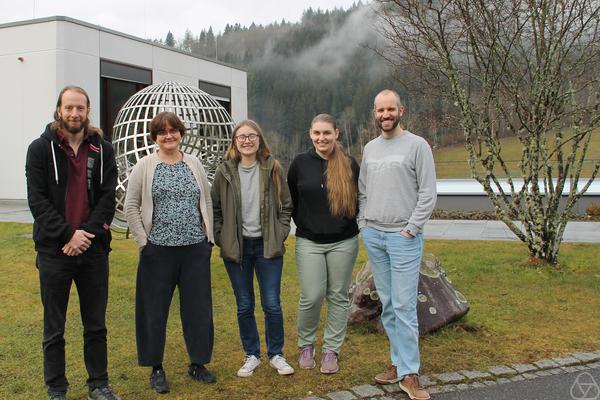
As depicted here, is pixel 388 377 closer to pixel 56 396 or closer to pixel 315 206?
pixel 315 206

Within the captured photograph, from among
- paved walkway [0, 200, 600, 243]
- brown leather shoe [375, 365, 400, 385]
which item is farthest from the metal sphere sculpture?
paved walkway [0, 200, 600, 243]

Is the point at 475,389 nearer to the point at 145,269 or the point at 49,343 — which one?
the point at 145,269

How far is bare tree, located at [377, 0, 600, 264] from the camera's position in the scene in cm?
723

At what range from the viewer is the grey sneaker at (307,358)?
4.38 m

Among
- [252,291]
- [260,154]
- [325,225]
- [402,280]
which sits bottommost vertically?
[252,291]

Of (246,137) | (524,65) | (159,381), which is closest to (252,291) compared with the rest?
(159,381)

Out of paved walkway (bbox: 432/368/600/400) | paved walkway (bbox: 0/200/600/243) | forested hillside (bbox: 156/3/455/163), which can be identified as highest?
forested hillside (bbox: 156/3/455/163)

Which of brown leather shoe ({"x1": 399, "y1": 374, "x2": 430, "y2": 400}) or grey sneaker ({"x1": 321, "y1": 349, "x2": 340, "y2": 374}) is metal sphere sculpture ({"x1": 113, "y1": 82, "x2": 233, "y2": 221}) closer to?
grey sneaker ({"x1": 321, "y1": 349, "x2": 340, "y2": 374})

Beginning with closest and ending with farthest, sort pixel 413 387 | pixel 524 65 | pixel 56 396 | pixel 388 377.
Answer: pixel 56 396 < pixel 413 387 < pixel 388 377 < pixel 524 65

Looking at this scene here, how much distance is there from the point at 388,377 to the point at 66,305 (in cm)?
230

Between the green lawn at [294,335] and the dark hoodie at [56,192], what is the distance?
119 cm

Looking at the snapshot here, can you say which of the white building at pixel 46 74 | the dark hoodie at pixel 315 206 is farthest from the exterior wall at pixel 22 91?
the dark hoodie at pixel 315 206

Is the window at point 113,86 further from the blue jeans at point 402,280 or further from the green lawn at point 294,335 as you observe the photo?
the blue jeans at point 402,280

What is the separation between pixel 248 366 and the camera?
14.0ft
